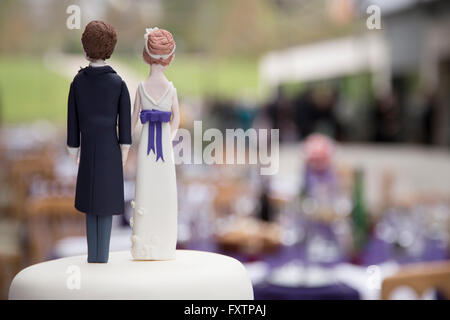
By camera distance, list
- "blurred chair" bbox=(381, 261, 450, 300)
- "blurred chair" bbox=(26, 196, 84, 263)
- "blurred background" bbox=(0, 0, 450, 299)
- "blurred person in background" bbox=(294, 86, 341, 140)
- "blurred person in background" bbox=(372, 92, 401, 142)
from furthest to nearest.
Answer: "blurred person in background" bbox=(294, 86, 341, 140) → "blurred person in background" bbox=(372, 92, 401, 142) → "blurred chair" bbox=(26, 196, 84, 263) → "blurred chair" bbox=(381, 261, 450, 300) → "blurred background" bbox=(0, 0, 450, 299)

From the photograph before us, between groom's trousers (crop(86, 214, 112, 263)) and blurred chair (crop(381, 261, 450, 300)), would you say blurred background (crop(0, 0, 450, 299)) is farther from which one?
groom's trousers (crop(86, 214, 112, 263))

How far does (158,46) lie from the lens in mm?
697

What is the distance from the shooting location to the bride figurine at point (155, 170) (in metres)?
0.72

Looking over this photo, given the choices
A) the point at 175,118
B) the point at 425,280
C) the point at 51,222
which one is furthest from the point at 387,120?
the point at 175,118

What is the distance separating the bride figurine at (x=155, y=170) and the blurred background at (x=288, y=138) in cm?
3

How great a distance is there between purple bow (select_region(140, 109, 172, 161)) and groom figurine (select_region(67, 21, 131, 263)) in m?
0.03

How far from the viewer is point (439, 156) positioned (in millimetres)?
7723

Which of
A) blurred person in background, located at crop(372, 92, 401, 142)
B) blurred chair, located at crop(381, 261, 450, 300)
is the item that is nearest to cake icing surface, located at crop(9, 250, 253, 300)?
blurred chair, located at crop(381, 261, 450, 300)

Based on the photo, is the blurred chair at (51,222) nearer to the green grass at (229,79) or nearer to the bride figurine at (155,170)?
the bride figurine at (155,170)

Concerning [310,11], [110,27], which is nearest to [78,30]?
[110,27]

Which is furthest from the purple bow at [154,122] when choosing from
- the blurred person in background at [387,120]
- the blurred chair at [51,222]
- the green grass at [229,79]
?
the green grass at [229,79]

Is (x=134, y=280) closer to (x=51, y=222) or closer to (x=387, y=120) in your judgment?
(x=51, y=222)

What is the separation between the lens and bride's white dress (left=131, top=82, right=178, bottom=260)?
720 millimetres
